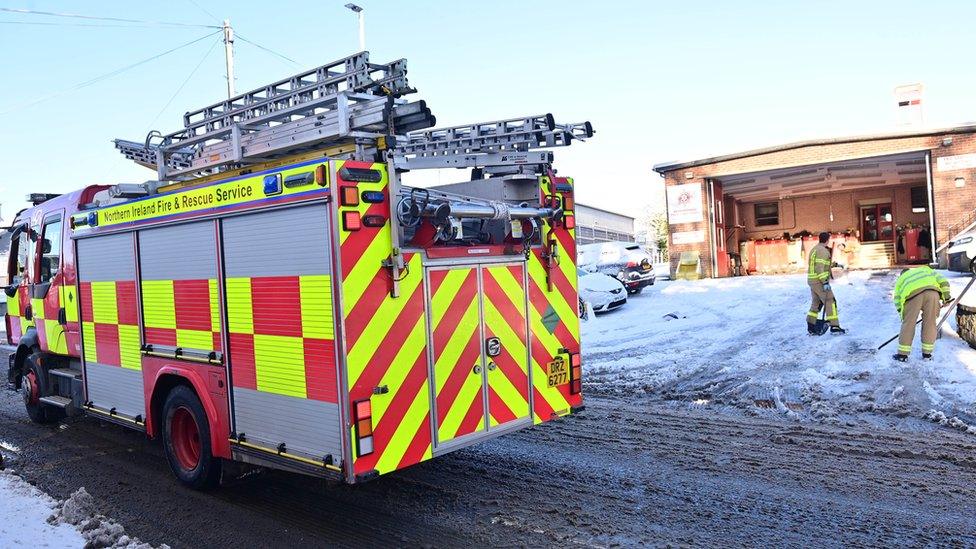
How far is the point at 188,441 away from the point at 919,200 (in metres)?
28.4

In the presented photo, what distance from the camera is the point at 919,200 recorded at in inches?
1071

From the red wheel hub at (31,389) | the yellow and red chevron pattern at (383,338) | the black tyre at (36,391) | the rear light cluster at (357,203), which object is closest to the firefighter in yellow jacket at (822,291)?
the yellow and red chevron pattern at (383,338)

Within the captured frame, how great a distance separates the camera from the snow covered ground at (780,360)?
822 centimetres

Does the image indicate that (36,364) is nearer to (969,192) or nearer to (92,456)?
(92,456)

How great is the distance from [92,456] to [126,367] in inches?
55.3

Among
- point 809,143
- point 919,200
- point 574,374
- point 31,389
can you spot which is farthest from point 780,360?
point 919,200

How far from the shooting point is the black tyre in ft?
28.0

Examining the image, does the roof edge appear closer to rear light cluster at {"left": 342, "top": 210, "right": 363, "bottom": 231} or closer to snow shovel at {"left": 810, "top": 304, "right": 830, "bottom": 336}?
snow shovel at {"left": 810, "top": 304, "right": 830, "bottom": 336}

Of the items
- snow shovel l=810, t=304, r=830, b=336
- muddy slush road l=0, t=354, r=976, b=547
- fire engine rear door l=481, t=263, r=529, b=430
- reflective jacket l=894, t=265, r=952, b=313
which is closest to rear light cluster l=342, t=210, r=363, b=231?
fire engine rear door l=481, t=263, r=529, b=430

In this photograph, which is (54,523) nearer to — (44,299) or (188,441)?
(188,441)

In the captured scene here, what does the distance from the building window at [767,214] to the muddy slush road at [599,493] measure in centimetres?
2365

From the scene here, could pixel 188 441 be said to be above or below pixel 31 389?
A: below

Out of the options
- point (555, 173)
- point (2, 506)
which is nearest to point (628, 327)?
point (555, 173)

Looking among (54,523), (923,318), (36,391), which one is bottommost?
(54,523)
